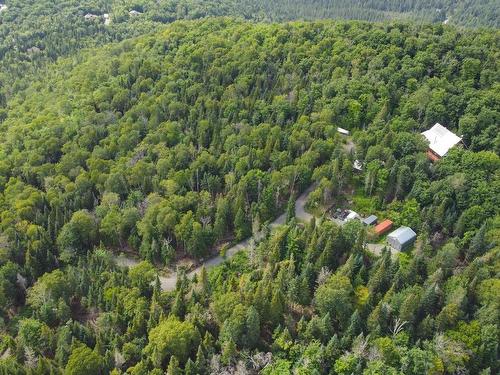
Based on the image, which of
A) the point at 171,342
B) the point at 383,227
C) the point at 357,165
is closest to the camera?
the point at 171,342

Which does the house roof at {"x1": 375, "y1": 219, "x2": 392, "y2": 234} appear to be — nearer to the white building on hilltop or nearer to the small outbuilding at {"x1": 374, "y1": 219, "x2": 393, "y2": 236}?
the small outbuilding at {"x1": 374, "y1": 219, "x2": 393, "y2": 236}

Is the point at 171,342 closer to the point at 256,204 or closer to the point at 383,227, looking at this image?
the point at 256,204

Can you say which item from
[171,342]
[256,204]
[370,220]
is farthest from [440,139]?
[171,342]

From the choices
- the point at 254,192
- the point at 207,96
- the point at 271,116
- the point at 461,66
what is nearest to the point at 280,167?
the point at 254,192

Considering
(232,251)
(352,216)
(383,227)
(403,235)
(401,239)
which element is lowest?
(232,251)

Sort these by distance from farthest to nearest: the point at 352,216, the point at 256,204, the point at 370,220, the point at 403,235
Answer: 1. the point at 256,204
2. the point at 352,216
3. the point at 370,220
4. the point at 403,235

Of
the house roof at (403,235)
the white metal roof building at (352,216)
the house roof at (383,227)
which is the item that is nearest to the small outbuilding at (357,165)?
the white metal roof building at (352,216)
